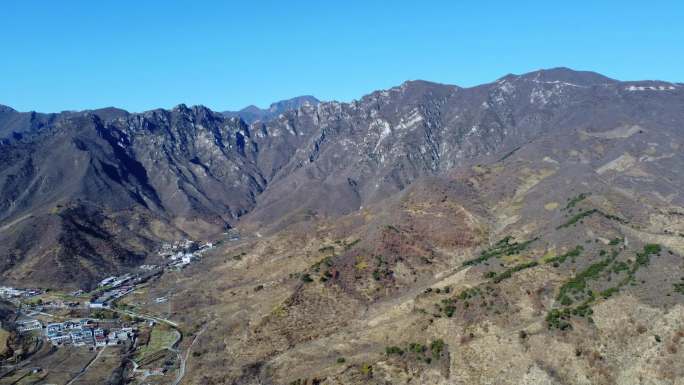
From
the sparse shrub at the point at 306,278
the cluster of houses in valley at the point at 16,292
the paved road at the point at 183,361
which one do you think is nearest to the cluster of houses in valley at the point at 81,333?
the paved road at the point at 183,361

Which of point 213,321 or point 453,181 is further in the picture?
point 453,181

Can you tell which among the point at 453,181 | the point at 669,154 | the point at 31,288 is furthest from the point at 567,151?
the point at 31,288

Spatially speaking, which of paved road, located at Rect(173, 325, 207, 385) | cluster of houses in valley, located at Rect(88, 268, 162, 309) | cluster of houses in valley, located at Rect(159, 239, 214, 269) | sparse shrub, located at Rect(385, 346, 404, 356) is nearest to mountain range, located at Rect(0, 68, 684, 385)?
sparse shrub, located at Rect(385, 346, 404, 356)

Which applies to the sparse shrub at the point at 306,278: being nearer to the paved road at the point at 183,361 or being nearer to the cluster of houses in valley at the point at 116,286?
the paved road at the point at 183,361

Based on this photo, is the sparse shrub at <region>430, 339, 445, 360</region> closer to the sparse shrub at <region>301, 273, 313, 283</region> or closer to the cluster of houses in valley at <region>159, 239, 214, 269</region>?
the sparse shrub at <region>301, 273, 313, 283</region>

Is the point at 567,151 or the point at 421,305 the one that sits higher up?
the point at 567,151

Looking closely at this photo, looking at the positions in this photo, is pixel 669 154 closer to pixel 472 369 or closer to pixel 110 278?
pixel 472 369

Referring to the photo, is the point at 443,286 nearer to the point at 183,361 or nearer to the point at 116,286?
the point at 183,361

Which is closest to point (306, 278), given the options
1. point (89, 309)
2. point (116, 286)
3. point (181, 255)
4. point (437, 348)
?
point (437, 348)
